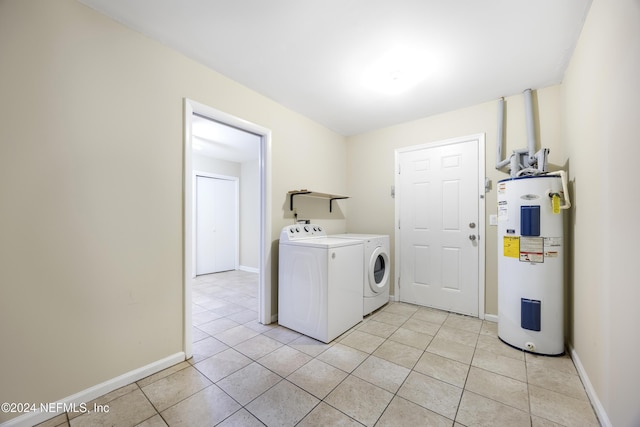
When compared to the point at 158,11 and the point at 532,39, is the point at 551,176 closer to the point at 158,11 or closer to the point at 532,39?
the point at 532,39

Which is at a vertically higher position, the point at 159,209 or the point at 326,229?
the point at 159,209

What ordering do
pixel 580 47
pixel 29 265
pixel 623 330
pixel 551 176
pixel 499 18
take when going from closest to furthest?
1. pixel 623 330
2. pixel 29 265
3. pixel 499 18
4. pixel 580 47
5. pixel 551 176

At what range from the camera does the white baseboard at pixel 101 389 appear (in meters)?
1.28

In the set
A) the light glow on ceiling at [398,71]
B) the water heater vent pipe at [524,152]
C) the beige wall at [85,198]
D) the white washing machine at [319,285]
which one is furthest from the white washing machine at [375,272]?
the beige wall at [85,198]

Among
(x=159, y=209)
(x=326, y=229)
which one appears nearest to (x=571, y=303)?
(x=326, y=229)

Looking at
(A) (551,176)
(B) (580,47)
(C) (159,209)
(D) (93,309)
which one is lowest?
(D) (93,309)

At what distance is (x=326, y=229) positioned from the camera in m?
3.44

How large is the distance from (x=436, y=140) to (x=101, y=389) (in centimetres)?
385

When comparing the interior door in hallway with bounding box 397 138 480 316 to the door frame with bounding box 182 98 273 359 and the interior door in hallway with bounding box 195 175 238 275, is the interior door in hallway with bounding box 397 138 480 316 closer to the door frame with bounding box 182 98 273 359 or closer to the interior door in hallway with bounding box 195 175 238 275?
the door frame with bounding box 182 98 273 359

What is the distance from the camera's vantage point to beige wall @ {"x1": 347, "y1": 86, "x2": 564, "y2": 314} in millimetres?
2400

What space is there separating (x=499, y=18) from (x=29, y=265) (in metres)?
3.20

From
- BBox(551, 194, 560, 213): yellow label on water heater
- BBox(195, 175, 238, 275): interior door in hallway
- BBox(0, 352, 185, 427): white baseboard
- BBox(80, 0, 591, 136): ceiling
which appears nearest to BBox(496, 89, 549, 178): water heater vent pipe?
BBox(80, 0, 591, 136): ceiling

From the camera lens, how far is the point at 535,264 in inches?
79.2

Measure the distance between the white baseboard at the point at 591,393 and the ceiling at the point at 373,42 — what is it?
237cm
